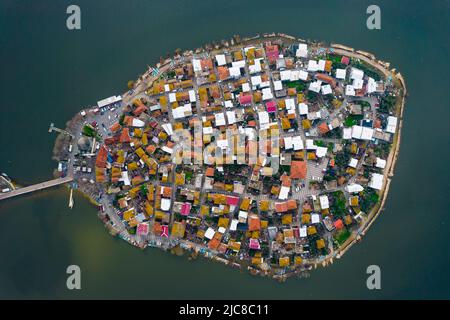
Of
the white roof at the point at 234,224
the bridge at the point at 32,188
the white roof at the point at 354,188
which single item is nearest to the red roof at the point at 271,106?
the white roof at the point at 354,188

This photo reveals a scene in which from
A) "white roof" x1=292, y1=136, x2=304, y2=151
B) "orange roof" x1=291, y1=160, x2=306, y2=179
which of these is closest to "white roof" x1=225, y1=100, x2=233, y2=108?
"white roof" x1=292, y1=136, x2=304, y2=151

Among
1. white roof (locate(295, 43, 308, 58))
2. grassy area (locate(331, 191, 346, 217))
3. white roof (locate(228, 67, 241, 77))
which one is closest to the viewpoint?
grassy area (locate(331, 191, 346, 217))

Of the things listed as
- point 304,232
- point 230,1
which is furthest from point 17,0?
point 304,232

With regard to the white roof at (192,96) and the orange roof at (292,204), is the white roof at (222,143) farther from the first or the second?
the orange roof at (292,204)

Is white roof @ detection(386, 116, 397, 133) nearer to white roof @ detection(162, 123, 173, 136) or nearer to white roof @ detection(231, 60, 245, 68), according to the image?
white roof @ detection(231, 60, 245, 68)

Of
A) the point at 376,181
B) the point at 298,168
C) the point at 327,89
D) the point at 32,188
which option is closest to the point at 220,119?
the point at 298,168

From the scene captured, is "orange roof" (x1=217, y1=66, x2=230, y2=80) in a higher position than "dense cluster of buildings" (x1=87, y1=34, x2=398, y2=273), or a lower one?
higher
